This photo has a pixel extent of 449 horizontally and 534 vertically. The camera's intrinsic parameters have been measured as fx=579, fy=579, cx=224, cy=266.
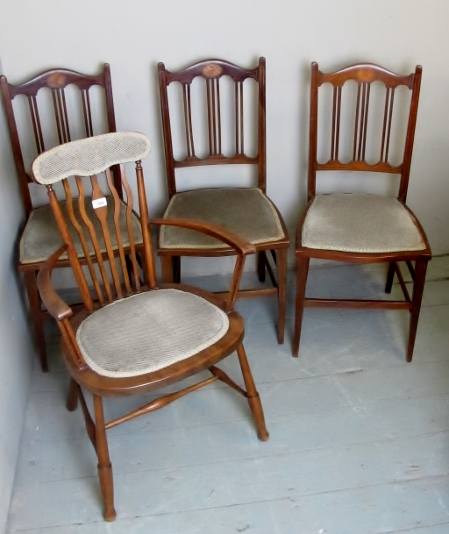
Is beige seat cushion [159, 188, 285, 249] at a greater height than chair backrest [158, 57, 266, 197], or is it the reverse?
chair backrest [158, 57, 266, 197]

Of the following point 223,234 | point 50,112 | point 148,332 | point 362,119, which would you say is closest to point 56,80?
point 50,112

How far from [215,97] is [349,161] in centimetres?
58

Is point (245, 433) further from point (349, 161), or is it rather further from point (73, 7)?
point (73, 7)

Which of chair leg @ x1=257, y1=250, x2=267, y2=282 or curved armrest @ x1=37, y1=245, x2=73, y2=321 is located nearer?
curved armrest @ x1=37, y1=245, x2=73, y2=321

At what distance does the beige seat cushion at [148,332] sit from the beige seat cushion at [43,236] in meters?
0.31

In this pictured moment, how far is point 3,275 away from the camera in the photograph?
1774 millimetres

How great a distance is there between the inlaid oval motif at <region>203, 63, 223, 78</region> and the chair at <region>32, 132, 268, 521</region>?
1.70 feet

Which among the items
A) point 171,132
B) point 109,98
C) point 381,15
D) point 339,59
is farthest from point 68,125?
point 381,15

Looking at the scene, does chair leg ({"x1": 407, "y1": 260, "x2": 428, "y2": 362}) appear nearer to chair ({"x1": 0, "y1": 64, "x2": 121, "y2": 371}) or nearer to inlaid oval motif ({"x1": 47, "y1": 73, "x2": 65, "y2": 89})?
chair ({"x1": 0, "y1": 64, "x2": 121, "y2": 371})

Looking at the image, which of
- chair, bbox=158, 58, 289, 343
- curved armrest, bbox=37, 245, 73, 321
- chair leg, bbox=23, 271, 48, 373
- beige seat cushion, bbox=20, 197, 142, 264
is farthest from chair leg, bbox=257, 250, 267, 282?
curved armrest, bbox=37, 245, 73, 321

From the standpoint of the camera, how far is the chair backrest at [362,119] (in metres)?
2.00

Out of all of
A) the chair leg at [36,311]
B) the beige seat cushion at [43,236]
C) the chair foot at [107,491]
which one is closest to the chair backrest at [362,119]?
the beige seat cushion at [43,236]

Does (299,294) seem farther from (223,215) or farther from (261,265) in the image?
(261,265)

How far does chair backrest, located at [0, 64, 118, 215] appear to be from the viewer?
6.36ft
